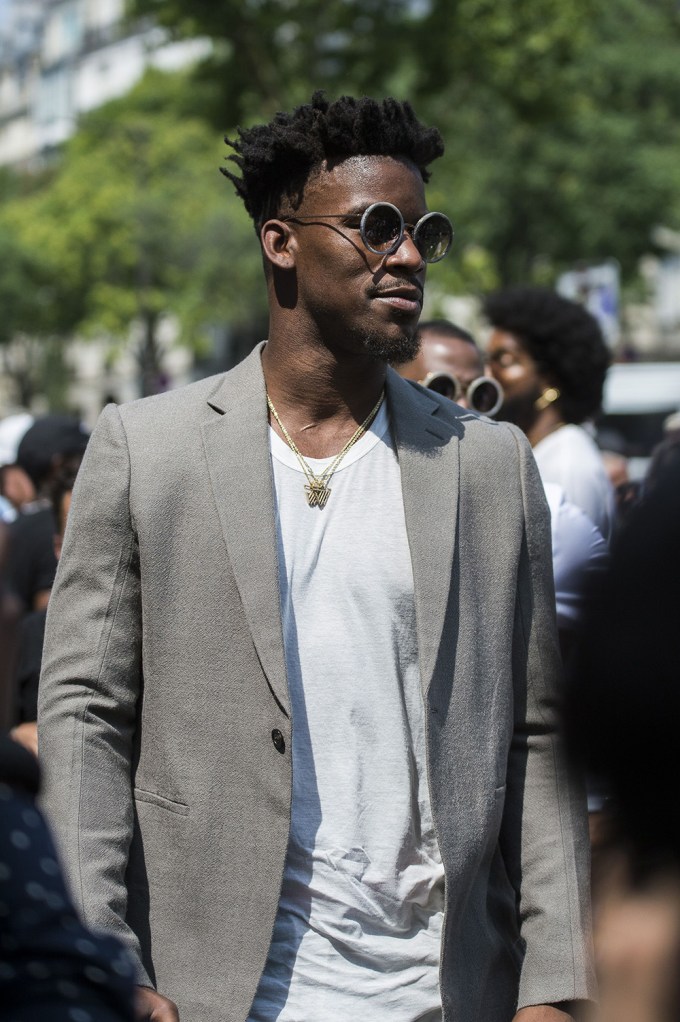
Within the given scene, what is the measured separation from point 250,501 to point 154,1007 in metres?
0.89

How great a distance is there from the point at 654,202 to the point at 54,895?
3473cm

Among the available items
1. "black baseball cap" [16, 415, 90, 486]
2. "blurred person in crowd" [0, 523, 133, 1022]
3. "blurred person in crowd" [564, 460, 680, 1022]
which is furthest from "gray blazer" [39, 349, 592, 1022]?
"black baseball cap" [16, 415, 90, 486]

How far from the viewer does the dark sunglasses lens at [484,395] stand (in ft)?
14.8

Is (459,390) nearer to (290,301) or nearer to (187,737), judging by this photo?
(290,301)

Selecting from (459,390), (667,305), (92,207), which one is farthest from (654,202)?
(459,390)

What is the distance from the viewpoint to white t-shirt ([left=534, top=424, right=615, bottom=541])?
513cm

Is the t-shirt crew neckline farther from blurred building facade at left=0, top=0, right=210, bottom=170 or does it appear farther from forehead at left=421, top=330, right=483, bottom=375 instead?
blurred building facade at left=0, top=0, right=210, bottom=170

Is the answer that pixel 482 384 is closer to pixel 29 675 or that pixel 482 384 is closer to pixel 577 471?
pixel 577 471

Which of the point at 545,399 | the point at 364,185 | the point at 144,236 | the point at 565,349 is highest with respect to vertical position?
the point at 144,236

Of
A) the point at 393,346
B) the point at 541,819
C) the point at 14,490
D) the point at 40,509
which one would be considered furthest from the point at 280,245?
the point at 14,490

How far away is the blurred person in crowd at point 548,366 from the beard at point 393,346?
7.47 feet

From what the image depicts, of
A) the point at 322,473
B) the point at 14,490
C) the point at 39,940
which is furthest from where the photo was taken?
the point at 14,490

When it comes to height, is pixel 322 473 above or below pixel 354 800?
above

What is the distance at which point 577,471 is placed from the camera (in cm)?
516
